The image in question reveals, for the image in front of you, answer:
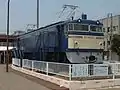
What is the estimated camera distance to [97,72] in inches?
569

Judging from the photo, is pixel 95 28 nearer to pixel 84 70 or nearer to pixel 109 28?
pixel 84 70

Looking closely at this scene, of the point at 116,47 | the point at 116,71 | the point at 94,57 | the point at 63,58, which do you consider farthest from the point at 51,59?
the point at 116,47

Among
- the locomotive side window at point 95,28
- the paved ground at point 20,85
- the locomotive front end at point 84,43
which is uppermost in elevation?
the locomotive side window at point 95,28

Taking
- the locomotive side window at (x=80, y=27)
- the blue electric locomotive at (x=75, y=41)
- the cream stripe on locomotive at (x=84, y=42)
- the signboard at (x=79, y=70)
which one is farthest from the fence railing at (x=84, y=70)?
the locomotive side window at (x=80, y=27)

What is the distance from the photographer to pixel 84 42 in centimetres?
1750

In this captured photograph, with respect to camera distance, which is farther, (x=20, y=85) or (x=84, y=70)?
(x=20, y=85)

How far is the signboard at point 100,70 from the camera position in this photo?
46.8 feet

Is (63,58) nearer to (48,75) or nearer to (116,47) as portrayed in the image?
(48,75)

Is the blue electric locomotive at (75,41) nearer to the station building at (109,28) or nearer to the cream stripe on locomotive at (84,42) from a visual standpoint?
the cream stripe on locomotive at (84,42)

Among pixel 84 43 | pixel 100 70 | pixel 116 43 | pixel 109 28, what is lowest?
pixel 100 70

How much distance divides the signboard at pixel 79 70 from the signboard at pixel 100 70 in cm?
52

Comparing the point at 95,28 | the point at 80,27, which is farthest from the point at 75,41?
the point at 95,28

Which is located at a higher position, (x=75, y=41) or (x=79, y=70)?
(x=75, y=41)

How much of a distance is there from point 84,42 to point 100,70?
3.35m
